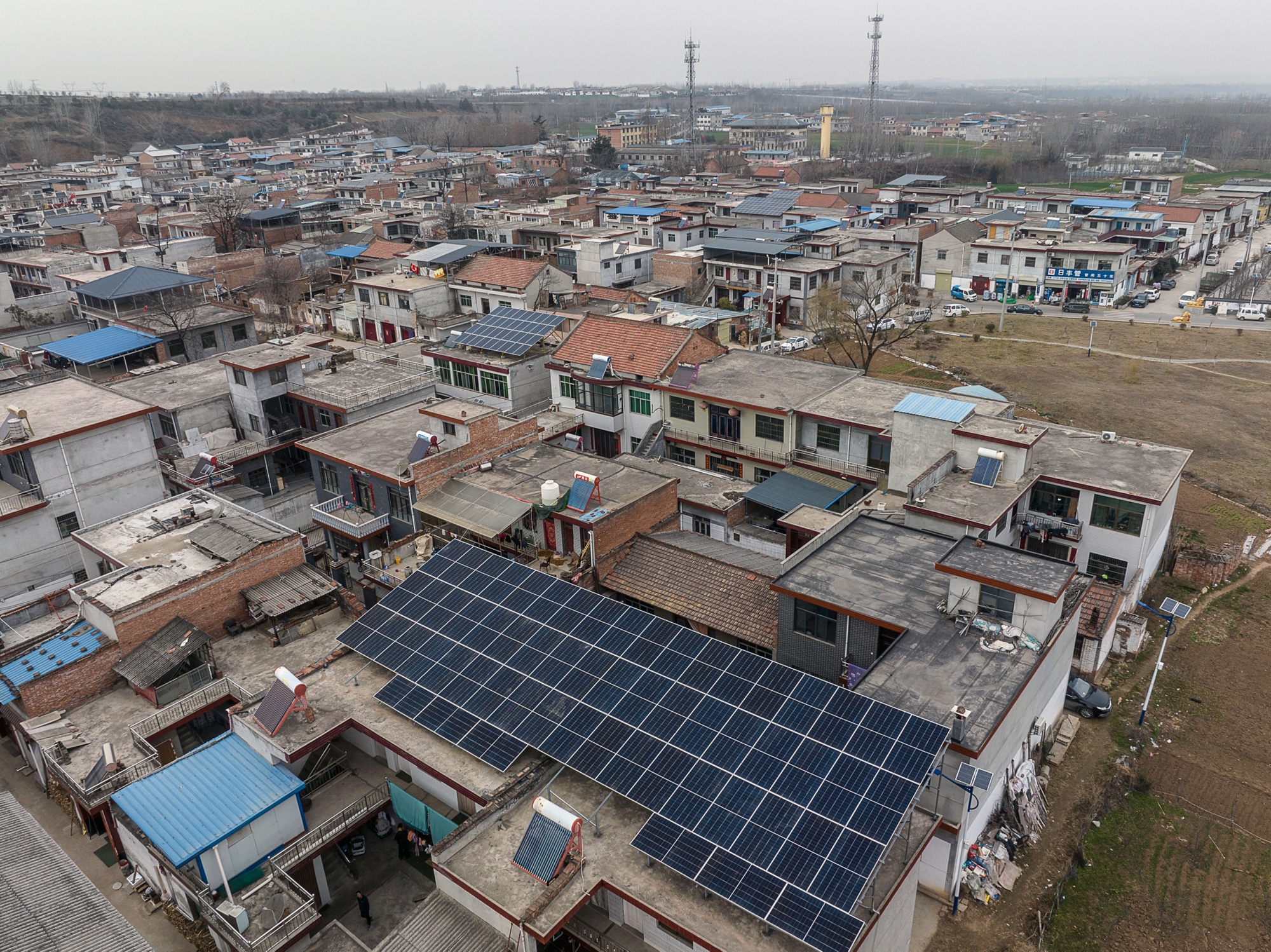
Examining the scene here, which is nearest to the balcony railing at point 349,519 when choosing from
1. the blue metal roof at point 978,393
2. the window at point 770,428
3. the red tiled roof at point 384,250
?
the window at point 770,428

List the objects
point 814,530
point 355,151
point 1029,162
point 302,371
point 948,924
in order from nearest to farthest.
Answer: point 948,924 → point 814,530 → point 302,371 → point 1029,162 → point 355,151

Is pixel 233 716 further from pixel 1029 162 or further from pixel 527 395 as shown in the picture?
pixel 1029 162

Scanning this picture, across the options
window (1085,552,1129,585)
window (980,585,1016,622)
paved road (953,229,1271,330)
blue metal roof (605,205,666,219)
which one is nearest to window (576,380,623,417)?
window (1085,552,1129,585)

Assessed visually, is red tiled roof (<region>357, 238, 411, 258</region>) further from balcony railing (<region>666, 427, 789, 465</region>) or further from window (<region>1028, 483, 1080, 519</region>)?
window (<region>1028, 483, 1080, 519</region>)

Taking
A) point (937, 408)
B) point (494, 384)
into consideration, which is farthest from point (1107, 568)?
point (494, 384)

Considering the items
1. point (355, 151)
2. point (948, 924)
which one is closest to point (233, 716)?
point (948, 924)

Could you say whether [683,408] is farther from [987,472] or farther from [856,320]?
[856,320]

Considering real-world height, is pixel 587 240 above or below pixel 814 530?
above
